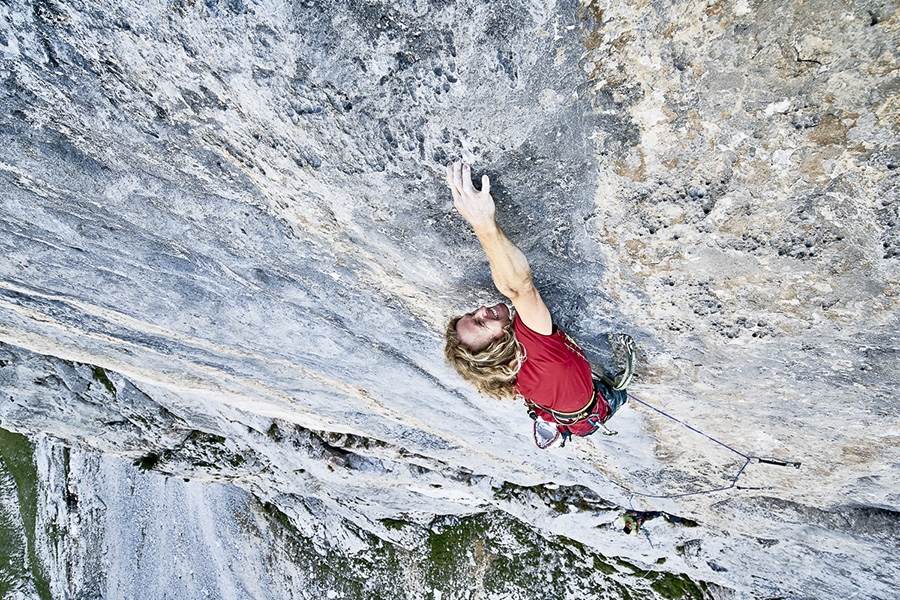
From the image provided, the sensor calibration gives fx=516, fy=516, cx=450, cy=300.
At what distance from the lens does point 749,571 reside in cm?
674

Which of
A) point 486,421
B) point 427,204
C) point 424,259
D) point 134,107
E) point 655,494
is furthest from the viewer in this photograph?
point 655,494

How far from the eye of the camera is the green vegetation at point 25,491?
39.6 ft

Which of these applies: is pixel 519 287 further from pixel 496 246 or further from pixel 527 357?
pixel 527 357

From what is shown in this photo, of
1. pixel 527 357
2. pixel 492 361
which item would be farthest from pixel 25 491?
pixel 527 357

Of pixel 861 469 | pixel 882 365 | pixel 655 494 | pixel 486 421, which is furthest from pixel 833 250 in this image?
pixel 655 494

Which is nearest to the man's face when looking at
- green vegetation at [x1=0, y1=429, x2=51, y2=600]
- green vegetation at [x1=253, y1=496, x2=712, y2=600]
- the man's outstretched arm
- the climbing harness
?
the man's outstretched arm

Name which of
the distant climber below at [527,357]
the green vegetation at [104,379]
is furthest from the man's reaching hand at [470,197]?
the green vegetation at [104,379]

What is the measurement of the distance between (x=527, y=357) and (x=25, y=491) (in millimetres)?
14501

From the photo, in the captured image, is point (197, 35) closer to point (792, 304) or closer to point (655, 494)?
point (792, 304)

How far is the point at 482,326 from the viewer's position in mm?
3600

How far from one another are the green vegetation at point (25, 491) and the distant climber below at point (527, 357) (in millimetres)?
13744

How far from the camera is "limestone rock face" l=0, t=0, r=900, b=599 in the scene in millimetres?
2104

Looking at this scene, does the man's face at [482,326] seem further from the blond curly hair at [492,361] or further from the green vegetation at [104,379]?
the green vegetation at [104,379]

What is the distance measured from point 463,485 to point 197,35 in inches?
290
